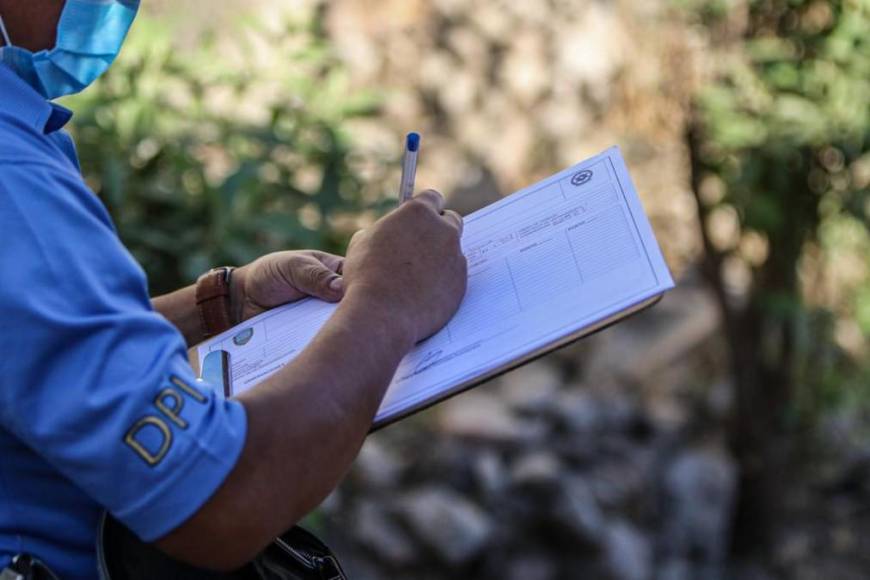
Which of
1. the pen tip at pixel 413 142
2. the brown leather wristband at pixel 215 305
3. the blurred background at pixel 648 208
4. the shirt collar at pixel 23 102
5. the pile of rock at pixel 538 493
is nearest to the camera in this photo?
the shirt collar at pixel 23 102

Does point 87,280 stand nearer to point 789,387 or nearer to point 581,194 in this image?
Answer: point 581,194

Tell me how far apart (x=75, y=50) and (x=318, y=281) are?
0.39 meters

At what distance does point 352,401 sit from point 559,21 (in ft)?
15.6

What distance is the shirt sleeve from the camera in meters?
1.07

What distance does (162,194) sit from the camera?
9.07 feet

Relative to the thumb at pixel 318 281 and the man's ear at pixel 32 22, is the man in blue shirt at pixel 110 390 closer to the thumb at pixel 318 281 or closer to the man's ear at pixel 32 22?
the man's ear at pixel 32 22

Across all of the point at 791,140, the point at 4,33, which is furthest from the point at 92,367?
the point at 791,140

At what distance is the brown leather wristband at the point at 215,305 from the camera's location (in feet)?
5.41

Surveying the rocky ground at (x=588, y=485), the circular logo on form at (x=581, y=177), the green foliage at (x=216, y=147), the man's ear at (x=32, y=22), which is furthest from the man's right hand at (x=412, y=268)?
the rocky ground at (x=588, y=485)

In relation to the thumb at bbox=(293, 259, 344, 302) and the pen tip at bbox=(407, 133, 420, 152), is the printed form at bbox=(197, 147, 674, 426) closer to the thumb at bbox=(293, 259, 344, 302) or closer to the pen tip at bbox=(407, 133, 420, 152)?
the thumb at bbox=(293, 259, 344, 302)

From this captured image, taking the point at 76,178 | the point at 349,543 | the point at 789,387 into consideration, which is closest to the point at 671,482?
the point at 789,387

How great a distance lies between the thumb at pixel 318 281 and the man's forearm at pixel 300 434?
0.15 metres

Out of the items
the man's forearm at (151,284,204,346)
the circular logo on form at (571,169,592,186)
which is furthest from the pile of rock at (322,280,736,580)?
the circular logo on form at (571,169,592,186)

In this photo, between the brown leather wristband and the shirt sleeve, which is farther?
the brown leather wristband
